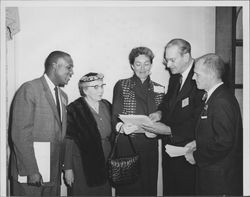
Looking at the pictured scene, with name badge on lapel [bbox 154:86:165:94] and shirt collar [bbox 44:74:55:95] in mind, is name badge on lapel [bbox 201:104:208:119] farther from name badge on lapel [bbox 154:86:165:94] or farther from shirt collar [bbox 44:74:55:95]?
shirt collar [bbox 44:74:55:95]

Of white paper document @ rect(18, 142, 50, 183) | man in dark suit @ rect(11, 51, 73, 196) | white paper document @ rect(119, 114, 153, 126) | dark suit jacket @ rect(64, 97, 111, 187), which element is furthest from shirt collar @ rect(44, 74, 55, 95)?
white paper document @ rect(119, 114, 153, 126)

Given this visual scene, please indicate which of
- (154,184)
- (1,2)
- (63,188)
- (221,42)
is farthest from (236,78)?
(1,2)

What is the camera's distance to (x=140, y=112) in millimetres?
2873

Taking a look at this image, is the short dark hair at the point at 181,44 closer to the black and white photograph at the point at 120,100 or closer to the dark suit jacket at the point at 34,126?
the black and white photograph at the point at 120,100

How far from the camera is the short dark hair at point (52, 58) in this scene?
283cm

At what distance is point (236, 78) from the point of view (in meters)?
2.97

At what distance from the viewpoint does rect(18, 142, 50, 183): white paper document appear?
2.81 meters

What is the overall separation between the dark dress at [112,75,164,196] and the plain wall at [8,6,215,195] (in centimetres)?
7

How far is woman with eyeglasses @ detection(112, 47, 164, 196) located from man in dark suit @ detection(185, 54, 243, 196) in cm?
29

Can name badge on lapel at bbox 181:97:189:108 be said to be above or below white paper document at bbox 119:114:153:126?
above

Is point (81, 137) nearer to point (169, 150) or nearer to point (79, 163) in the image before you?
point (79, 163)

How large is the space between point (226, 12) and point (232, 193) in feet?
4.40

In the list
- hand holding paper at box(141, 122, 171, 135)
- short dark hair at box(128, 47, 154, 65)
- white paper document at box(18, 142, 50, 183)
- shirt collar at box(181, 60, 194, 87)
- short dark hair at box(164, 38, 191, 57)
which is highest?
short dark hair at box(164, 38, 191, 57)

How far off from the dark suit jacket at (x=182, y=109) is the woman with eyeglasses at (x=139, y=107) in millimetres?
80
